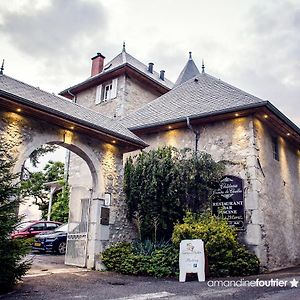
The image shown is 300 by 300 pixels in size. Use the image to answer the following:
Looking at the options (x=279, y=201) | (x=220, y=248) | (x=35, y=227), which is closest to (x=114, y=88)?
(x=35, y=227)

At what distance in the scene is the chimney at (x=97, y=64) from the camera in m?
18.0

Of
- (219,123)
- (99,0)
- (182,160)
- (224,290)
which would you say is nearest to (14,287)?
(224,290)

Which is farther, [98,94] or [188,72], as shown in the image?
[188,72]

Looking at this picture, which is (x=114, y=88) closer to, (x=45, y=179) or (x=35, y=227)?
(x=35, y=227)

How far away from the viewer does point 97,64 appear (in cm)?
1802

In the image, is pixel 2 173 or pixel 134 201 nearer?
pixel 2 173

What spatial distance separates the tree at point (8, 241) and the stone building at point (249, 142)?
12.9 ft

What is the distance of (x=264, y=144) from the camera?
33.4 feet

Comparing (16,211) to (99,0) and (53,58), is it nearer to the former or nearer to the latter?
(99,0)

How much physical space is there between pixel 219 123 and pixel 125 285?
5948mm

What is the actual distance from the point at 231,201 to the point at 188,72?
1208 centimetres

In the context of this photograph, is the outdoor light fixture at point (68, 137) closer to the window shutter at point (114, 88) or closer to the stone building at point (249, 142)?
the stone building at point (249, 142)

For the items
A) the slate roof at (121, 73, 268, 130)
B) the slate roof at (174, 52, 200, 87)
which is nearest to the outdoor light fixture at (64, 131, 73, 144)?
the slate roof at (121, 73, 268, 130)

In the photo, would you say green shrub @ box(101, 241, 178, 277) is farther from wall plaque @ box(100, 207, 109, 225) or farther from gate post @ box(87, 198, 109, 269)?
A: wall plaque @ box(100, 207, 109, 225)
